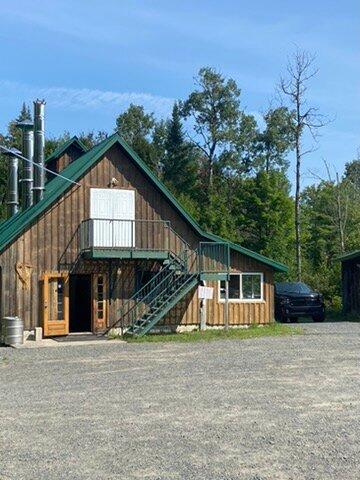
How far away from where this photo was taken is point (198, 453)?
7.69 metres

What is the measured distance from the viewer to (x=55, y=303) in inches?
885

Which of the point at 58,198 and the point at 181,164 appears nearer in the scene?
the point at 58,198

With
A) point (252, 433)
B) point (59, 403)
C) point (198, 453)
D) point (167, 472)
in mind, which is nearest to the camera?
point (167, 472)

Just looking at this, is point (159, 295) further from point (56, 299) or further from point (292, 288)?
point (292, 288)

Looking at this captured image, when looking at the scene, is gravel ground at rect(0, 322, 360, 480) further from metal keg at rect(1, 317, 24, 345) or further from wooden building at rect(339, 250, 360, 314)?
wooden building at rect(339, 250, 360, 314)

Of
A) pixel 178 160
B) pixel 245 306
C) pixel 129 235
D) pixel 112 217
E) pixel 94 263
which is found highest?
pixel 178 160

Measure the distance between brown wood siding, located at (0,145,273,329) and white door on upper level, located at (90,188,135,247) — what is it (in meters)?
0.25

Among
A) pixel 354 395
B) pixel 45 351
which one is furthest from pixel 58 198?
pixel 354 395

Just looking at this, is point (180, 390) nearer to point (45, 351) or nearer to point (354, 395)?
point (354, 395)

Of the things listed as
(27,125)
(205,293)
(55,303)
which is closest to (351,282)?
(205,293)

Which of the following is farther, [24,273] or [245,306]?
[245,306]

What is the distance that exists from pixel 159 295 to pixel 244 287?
4.08m

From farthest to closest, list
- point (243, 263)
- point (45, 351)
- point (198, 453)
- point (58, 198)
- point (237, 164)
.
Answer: point (237, 164) < point (243, 263) < point (58, 198) < point (45, 351) < point (198, 453)

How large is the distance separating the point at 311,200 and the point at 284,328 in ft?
141
